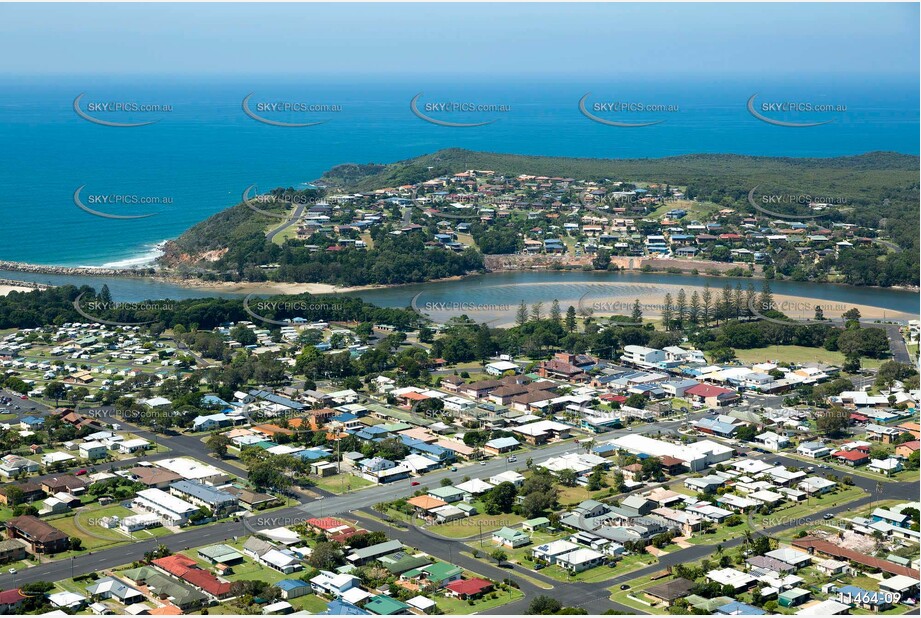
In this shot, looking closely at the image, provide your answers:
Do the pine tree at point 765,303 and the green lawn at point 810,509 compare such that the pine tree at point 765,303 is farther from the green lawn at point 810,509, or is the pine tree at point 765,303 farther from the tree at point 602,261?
the green lawn at point 810,509

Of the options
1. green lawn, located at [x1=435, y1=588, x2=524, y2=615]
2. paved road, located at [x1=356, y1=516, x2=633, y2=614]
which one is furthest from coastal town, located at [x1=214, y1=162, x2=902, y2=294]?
green lawn, located at [x1=435, y1=588, x2=524, y2=615]

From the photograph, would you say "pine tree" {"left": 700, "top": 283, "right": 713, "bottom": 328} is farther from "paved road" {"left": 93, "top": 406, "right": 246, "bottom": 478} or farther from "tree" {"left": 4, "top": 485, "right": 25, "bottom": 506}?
"tree" {"left": 4, "top": 485, "right": 25, "bottom": 506}

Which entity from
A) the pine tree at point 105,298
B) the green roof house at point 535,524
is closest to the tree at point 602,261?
the pine tree at point 105,298

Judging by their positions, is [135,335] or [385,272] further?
[385,272]

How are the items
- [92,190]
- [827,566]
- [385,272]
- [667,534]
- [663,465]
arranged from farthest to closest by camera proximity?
[92,190]
[385,272]
[663,465]
[667,534]
[827,566]

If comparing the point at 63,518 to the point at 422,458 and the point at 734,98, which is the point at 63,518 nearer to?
the point at 422,458

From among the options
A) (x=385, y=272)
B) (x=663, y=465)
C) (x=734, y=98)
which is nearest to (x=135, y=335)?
(x=385, y=272)
